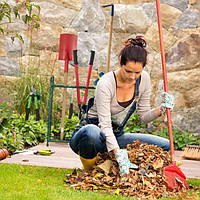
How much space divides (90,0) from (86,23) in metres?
0.36

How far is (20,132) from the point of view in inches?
164

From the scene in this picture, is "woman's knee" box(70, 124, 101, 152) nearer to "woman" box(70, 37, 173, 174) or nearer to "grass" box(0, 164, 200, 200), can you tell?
"woman" box(70, 37, 173, 174)

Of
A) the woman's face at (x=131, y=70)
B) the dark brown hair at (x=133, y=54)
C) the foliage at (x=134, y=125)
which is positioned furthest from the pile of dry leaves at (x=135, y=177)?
the foliage at (x=134, y=125)

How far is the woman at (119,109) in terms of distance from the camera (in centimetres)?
244

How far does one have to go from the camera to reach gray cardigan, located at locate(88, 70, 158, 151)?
2482 millimetres

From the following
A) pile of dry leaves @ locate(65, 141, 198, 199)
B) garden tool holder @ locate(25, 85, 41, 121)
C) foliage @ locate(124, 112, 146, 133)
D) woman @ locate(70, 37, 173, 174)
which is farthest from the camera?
foliage @ locate(124, 112, 146, 133)

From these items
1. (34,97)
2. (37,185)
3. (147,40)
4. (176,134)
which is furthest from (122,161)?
(147,40)

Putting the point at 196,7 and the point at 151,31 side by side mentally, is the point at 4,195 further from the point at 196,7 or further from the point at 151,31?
the point at 196,7

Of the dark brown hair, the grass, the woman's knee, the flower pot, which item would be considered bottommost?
the grass

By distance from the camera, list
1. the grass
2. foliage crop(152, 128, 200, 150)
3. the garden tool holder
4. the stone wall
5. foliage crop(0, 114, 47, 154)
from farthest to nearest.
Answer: the stone wall < foliage crop(152, 128, 200, 150) < the garden tool holder < foliage crop(0, 114, 47, 154) < the grass

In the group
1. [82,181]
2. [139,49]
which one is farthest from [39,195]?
[139,49]

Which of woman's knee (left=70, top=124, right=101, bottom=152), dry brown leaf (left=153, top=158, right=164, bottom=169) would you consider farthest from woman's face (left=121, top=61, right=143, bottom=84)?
dry brown leaf (left=153, top=158, right=164, bottom=169)

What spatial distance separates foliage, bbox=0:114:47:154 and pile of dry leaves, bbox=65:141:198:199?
129 cm

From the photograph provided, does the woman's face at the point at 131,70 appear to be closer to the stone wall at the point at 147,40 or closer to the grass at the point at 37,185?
the grass at the point at 37,185
